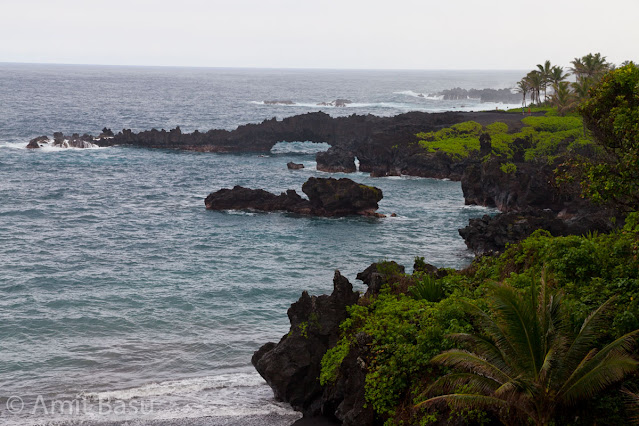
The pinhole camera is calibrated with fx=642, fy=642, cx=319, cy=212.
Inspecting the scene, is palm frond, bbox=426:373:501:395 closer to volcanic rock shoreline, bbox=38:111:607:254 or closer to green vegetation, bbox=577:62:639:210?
green vegetation, bbox=577:62:639:210

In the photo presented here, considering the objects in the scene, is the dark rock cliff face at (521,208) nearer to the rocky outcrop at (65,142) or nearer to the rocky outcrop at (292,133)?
the rocky outcrop at (292,133)

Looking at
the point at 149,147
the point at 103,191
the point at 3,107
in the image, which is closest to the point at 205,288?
the point at 103,191

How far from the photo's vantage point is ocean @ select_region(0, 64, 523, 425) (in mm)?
24578

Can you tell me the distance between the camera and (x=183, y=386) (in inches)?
996

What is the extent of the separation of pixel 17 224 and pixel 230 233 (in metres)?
17.9

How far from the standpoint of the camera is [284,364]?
2197 cm

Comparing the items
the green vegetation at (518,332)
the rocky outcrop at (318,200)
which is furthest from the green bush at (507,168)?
the green vegetation at (518,332)

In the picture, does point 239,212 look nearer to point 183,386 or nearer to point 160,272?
point 160,272

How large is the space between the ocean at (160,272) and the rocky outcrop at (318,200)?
1296 mm

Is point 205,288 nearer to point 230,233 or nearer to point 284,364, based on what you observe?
point 230,233

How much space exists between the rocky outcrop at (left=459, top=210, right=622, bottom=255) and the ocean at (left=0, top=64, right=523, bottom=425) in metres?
1.64

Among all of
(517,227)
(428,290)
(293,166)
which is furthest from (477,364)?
(293,166)

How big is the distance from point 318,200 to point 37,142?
5861 cm

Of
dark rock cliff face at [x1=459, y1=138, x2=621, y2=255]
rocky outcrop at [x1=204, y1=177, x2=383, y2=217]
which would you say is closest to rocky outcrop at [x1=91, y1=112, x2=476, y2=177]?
dark rock cliff face at [x1=459, y1=138, x2=621, y2=255]
